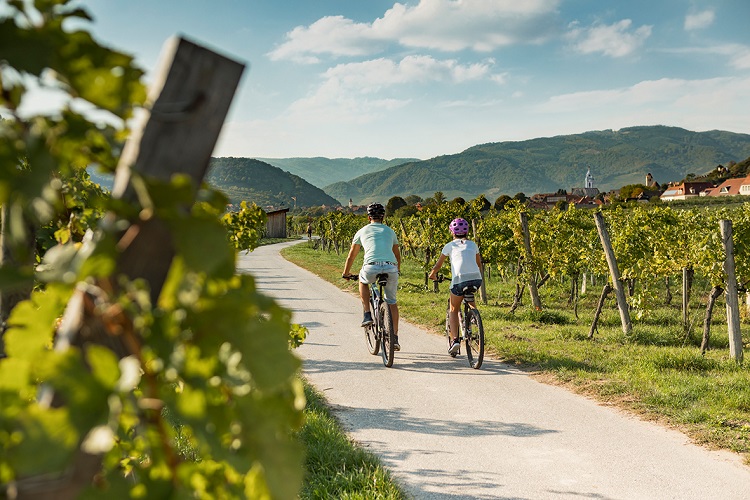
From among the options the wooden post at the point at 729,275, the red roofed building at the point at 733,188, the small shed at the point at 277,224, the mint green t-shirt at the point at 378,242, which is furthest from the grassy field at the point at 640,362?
the red roofed building at the point at 733,188

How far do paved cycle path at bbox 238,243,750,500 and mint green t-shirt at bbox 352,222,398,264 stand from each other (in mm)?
1379

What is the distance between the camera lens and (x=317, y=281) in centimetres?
1827

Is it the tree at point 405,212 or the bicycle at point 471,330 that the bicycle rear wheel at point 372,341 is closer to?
the bicycle at point 471,330

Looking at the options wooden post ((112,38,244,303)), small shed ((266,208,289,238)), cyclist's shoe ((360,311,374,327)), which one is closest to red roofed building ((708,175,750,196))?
small shed ((266,208,289,238))

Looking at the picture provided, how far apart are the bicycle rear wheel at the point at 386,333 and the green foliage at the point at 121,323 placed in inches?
247

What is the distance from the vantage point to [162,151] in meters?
0.86

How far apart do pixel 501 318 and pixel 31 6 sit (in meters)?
10.3

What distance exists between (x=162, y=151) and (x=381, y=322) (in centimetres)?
656

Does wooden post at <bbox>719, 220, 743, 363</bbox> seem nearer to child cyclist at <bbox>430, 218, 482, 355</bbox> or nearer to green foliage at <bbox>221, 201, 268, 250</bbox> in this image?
child cyclist at <bbox>430, 218, 482, 355</bbox>

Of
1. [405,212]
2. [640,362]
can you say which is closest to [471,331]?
[640,362]

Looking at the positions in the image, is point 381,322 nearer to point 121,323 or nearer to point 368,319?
point 368,319

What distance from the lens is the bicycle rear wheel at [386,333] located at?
7.09 meters

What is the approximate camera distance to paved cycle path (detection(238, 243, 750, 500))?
13.0ft

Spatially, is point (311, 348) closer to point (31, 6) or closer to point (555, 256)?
point (555, 256)
